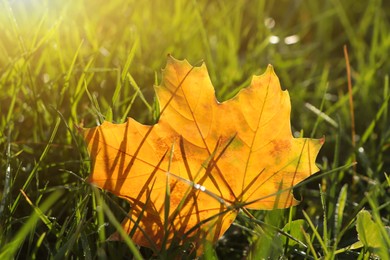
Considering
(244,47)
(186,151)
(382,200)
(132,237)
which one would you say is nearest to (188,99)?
(186,151)

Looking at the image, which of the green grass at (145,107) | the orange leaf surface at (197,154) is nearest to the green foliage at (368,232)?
the green grass at (145,107)

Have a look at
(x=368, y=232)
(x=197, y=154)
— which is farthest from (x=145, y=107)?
(x=368, y=232)

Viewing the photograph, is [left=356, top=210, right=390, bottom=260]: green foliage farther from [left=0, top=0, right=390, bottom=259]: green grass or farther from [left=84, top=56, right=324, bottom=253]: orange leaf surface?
[left=84, top=56, right=324, bottom=253]: orange leaf surface

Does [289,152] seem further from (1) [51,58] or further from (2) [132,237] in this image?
(1) [51,58]

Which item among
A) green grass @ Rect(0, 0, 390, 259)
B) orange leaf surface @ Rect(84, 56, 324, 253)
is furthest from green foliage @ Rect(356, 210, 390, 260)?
orange leaf surface @ Rect(84, 56, 324, 253)

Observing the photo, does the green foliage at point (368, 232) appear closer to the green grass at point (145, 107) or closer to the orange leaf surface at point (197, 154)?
the green grass at point (145, 107)
